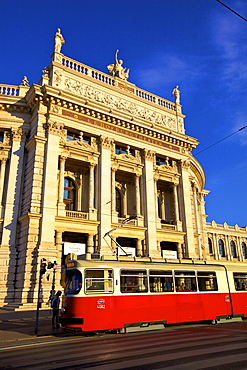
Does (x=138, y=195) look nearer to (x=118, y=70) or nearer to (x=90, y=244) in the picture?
(x=90, y=244)

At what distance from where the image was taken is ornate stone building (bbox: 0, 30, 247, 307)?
979 inches

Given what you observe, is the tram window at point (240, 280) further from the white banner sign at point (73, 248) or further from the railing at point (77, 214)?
the railing at point (77, 214)

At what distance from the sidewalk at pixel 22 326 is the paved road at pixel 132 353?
3.95ft

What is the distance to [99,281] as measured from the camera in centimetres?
1302

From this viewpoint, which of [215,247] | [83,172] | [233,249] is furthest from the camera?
[233,249]

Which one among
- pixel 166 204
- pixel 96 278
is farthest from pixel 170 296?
pixel 166 204

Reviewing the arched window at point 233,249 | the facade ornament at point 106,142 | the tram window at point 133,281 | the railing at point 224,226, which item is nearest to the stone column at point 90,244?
the facade ornament at point 106,142

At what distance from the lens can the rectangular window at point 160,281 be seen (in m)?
14.2

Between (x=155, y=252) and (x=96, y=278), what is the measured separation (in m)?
18.1

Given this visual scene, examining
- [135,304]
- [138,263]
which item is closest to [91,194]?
[138,263]

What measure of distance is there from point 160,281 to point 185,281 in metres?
1.59

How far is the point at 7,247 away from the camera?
2500 cm

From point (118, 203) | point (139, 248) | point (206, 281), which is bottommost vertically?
point (206, 281)

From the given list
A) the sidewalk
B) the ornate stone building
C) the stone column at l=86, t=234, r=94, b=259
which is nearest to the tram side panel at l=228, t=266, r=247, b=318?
the sidewalk
